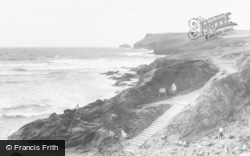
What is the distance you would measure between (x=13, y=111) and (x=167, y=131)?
1728cm

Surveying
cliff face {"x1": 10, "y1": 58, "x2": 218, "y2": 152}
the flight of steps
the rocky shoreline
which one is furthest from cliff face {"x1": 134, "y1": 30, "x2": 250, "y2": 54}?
the flight of steps

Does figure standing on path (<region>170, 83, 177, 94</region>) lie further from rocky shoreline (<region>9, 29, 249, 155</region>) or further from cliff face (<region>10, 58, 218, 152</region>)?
cliff face (<region>10, 58, 218, 152</region>)

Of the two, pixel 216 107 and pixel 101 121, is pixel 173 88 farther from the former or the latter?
pixel 101 121

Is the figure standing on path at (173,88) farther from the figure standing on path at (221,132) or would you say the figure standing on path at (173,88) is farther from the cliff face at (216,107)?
the figure standing on path at (221,132)

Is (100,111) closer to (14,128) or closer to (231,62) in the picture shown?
(14,128)

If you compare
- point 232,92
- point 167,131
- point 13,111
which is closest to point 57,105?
point 13,111

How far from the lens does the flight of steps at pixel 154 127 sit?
17.9m

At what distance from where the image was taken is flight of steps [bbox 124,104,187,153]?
58.7ft

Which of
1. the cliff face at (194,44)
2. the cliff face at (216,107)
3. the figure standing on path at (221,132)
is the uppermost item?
the cliff face at (194,44)

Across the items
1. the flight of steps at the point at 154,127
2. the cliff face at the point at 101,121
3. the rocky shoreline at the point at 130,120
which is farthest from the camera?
the cliff face at the point at 101,121

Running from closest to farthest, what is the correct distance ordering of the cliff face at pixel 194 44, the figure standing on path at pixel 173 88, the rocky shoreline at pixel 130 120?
1. the rocky shoreline at pixel 130 120
2. the figure standing on path at pixel 173 88
3. the cliff face at pixel 194 44

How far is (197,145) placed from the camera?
16.5 m

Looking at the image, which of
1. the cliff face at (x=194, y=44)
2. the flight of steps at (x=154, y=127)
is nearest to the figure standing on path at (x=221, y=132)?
the flight of steps at (x=154, y=127)

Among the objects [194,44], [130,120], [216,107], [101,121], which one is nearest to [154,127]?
[130,120]
